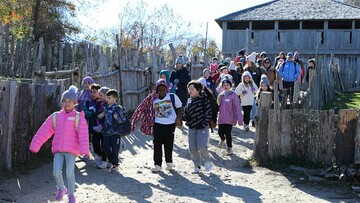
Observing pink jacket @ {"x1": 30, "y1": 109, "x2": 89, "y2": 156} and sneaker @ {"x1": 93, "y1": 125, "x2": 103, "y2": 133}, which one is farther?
sneaker @ {"x1": 93, "y1": 125, "x2": 103, "y2": 133}

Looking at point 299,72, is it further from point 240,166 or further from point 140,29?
point 140,29

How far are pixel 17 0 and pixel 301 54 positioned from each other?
55.9ft

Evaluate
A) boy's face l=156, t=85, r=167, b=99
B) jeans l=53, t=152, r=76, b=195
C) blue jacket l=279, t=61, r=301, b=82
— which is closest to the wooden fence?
boy's face l=156, t=85, r=167, b=99

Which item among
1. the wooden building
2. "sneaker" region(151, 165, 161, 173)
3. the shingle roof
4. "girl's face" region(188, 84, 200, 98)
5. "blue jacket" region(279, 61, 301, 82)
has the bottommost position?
"sneaker" region(151, 165, 161, 173)

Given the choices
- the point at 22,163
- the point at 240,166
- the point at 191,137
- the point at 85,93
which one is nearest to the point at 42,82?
the point at 85,93

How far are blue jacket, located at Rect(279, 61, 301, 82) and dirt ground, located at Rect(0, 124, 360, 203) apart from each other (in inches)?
230

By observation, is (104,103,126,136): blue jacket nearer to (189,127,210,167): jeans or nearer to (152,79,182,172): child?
(152,79,182,172): child

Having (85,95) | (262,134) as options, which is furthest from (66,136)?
(262,134)

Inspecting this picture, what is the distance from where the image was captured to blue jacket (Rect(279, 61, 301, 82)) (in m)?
15.2

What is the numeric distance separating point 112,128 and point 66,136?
2306mm

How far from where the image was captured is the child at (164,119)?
29.2ft

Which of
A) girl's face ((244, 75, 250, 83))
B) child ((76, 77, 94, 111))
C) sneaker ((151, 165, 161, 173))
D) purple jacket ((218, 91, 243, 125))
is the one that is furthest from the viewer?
girl's face ((244, 75, 250, 83))

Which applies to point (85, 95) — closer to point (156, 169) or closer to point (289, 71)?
point (156, 169)

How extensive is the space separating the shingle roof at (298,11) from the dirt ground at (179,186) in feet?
82.8
